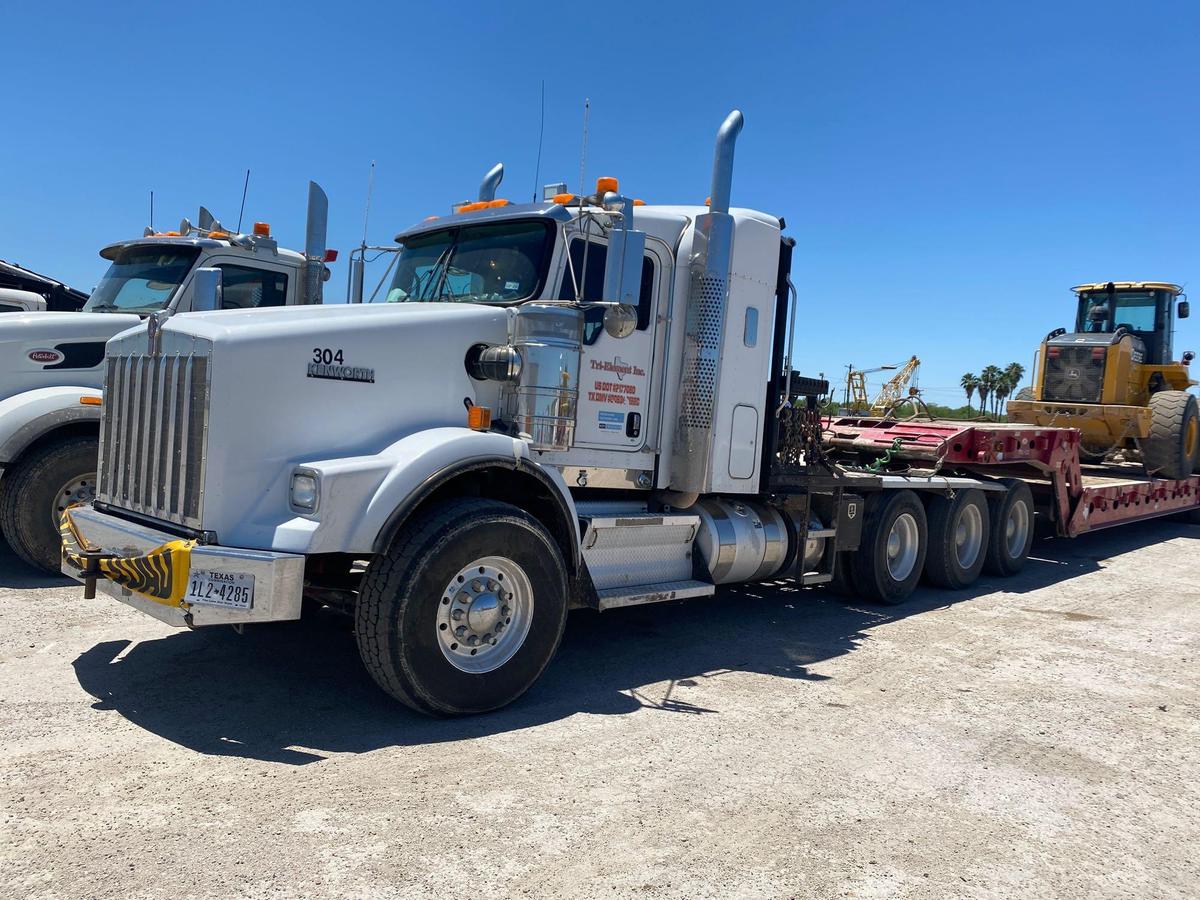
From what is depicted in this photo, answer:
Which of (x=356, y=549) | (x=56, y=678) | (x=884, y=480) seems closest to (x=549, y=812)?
(x=356, y=549)

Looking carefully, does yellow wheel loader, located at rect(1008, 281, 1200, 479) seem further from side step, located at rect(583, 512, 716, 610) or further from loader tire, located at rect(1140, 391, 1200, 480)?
side step, located at rect(583, 512, 716, 610)

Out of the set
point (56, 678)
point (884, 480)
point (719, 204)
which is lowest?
point (56, 678)

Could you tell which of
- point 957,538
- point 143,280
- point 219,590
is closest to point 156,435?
point 219,590

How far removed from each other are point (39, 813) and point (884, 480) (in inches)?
261

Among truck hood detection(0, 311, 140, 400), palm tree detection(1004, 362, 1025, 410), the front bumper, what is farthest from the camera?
palm tree detection(1004, 362, 1025, 410)

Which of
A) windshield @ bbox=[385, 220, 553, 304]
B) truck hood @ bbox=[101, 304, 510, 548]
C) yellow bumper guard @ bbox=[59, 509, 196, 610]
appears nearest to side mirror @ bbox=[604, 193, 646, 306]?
windshield @ bbox=[385, 220, 553, 304]

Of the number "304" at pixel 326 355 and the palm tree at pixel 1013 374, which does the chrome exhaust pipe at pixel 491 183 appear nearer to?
the number "304" at pixel 326 355

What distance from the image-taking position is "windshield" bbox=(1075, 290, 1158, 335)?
15750 mm

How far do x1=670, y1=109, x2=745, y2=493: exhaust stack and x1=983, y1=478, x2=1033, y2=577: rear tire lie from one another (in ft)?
16.5

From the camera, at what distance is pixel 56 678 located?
492cm

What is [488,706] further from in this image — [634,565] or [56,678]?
[56,678]

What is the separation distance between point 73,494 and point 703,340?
16.2 feet

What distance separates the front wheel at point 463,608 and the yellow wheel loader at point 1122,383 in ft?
40.8

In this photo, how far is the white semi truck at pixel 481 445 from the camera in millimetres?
4266
